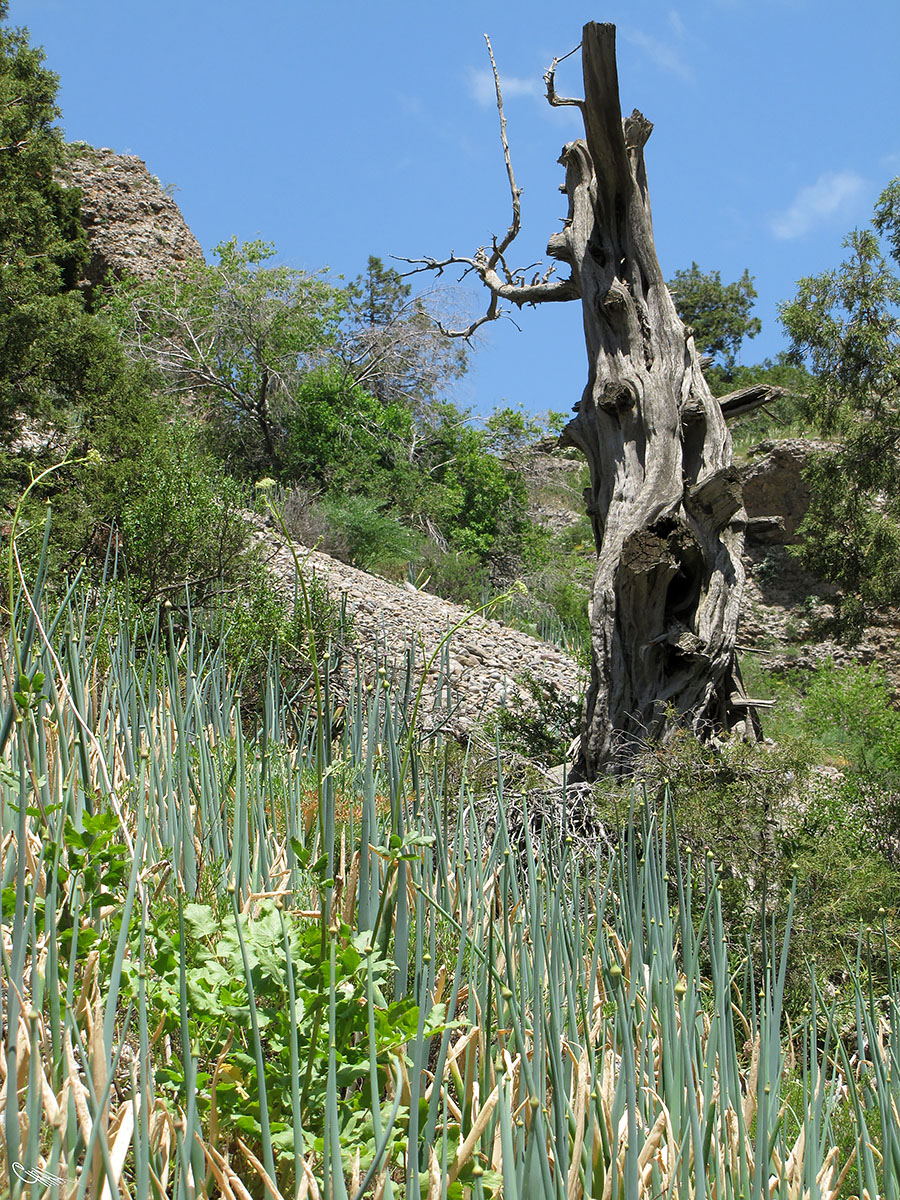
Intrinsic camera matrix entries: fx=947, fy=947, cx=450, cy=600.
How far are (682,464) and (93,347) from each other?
458 centimetres

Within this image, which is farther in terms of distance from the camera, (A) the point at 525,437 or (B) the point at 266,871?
(A) the point at 525,437

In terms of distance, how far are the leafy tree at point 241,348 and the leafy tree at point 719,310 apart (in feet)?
26.8

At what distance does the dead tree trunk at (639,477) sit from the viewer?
402cm

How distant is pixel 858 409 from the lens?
21.6ft

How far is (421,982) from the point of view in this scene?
3.58ft

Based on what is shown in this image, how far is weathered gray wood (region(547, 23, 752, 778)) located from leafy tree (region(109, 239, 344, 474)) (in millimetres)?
7842

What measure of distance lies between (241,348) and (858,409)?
26.8 ft

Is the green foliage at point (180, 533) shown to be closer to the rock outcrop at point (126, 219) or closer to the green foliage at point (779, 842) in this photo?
the green foliage at point (779, 842)

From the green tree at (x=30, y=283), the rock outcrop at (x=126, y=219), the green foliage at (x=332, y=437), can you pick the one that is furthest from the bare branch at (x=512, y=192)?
the rock outcrop at (x=126, y=219)

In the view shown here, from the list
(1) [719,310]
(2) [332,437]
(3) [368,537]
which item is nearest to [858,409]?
(3) [368,537]

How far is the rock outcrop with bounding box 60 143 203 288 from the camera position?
1546 cm

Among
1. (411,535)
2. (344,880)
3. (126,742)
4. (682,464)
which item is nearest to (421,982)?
(344,880)

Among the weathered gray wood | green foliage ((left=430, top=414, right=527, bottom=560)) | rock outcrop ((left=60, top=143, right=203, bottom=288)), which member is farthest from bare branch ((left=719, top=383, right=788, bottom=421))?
rock outcrop ((left=60, top=143, right=203, bottom=288))

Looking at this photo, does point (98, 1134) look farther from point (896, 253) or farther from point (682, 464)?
point (896, 253)
